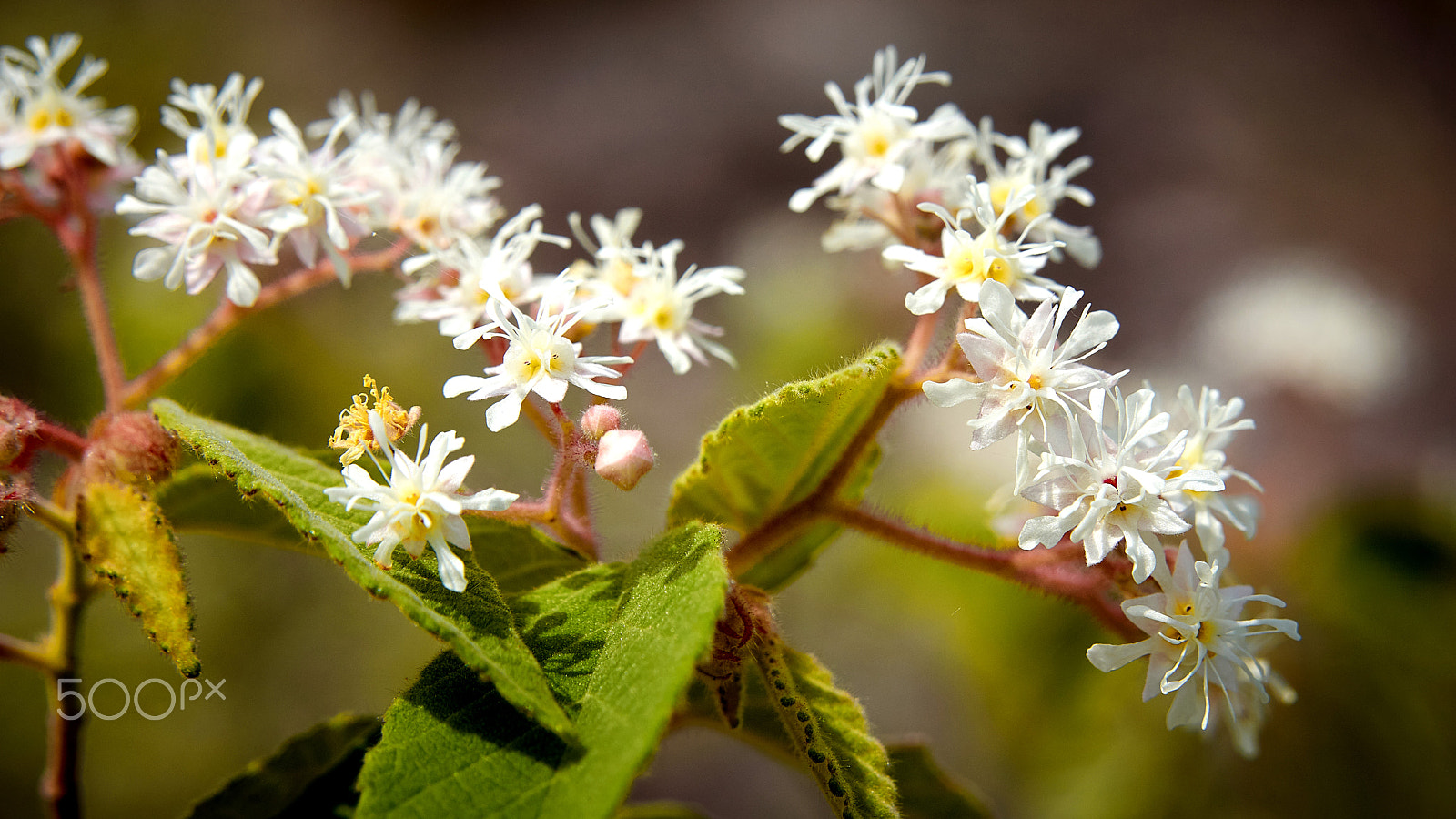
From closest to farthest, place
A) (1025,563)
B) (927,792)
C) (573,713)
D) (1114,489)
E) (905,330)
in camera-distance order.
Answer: (573,713)
(1114,489)
(1025,563)
(927,792)
(905,330)

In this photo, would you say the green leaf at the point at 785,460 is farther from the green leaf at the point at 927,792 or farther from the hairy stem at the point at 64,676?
the hairy stem at the point at 64,676

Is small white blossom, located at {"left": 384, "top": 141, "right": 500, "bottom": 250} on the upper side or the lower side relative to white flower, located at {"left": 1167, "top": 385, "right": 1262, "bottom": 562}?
lower

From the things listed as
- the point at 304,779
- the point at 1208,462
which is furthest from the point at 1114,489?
the point at 304,779

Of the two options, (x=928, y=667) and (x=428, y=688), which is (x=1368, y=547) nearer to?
(x=928, y=667)

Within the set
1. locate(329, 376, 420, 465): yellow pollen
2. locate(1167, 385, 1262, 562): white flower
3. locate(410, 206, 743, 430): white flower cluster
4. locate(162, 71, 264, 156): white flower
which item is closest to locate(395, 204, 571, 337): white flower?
locate(410, 206, 743, 430): white flower cluster

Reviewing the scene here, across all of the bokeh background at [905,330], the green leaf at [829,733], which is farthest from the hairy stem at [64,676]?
the green leaf at [829,733]

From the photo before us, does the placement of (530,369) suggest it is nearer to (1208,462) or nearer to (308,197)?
(308,197)

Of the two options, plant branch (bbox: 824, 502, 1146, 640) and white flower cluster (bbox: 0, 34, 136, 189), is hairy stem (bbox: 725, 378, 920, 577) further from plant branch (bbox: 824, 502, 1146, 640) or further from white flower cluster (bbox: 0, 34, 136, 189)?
white flower cluster (bbox: 0, 34, 136, 189)
